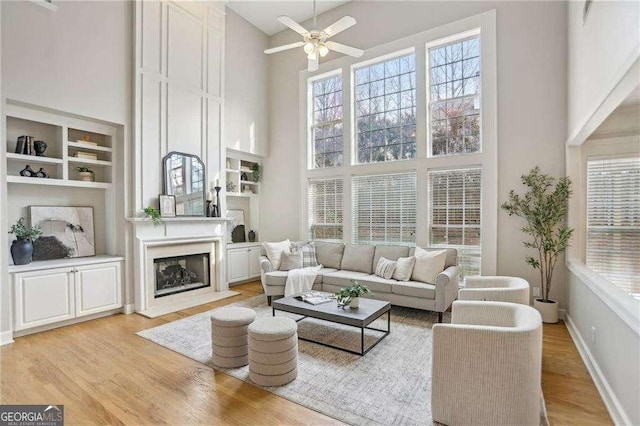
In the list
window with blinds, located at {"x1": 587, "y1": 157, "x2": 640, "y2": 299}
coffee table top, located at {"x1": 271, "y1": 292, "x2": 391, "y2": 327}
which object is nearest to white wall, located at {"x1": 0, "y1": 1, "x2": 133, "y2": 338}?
coffee table top, located at {"x1": 271, "y1": 292, "x2": 391, "y2": 327}

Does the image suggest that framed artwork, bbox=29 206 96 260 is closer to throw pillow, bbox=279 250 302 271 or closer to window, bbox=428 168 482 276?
throw pillow, bbox=279 250 302 271

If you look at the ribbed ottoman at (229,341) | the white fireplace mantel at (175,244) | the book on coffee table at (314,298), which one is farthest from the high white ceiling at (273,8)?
the ribbed ottoman at (229,341)

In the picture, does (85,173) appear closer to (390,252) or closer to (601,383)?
(390,252)

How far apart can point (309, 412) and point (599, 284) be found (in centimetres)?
264

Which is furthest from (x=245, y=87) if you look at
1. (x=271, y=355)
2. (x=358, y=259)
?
(x=271, y=355)

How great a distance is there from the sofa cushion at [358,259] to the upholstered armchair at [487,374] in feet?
9.83

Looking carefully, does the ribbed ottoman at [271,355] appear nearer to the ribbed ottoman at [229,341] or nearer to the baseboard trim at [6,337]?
the ribbed ottoman at [229,341]

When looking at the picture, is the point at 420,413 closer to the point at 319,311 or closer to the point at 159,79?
the point at 319,311

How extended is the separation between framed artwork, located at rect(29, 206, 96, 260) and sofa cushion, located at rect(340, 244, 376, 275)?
3.75 metres

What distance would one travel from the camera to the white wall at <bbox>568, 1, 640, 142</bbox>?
1.86 m

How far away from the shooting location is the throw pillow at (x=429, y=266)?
423 centimetres

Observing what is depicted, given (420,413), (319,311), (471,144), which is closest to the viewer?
(420,413)

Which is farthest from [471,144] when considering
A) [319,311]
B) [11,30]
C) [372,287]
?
[11,30]

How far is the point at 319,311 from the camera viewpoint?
3.32 metres
